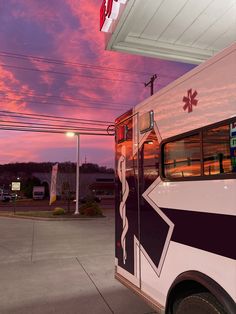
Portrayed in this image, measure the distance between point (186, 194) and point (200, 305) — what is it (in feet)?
3.00

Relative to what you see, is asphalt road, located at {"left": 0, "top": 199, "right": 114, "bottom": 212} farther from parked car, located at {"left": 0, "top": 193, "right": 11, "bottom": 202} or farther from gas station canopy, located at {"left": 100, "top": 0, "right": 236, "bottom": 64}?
gas station canopy, located at {"left": 100, "top": 0, "right": 236, "bottom": 64}

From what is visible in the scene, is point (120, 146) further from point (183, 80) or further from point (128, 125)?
point (183, 80)

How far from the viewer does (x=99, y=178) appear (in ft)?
253

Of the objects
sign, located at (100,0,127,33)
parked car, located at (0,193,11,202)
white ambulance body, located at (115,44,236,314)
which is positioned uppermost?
sign, located at (100,0,127,33)

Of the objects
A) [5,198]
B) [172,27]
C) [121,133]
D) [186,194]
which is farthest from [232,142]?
[5,198]

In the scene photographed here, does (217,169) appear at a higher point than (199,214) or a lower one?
higher

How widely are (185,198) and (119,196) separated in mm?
1855

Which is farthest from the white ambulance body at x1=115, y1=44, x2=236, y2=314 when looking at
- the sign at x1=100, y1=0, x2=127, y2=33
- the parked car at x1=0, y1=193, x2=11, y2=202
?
the parked car at x1=0, y1=193, x2=11, y2=202

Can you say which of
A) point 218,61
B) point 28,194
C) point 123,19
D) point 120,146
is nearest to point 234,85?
point 218,61

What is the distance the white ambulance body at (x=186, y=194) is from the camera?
98.9 inches

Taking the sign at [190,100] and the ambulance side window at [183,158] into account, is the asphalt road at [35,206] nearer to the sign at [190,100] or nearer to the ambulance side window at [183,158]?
the ambulance side window at [183,158]

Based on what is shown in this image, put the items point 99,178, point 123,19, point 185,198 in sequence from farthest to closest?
point 99,178 < point 123,19 < point 185,198

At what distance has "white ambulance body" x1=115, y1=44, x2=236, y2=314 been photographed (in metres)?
2.51

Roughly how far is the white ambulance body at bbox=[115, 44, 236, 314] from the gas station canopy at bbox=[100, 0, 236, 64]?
2392 mm
